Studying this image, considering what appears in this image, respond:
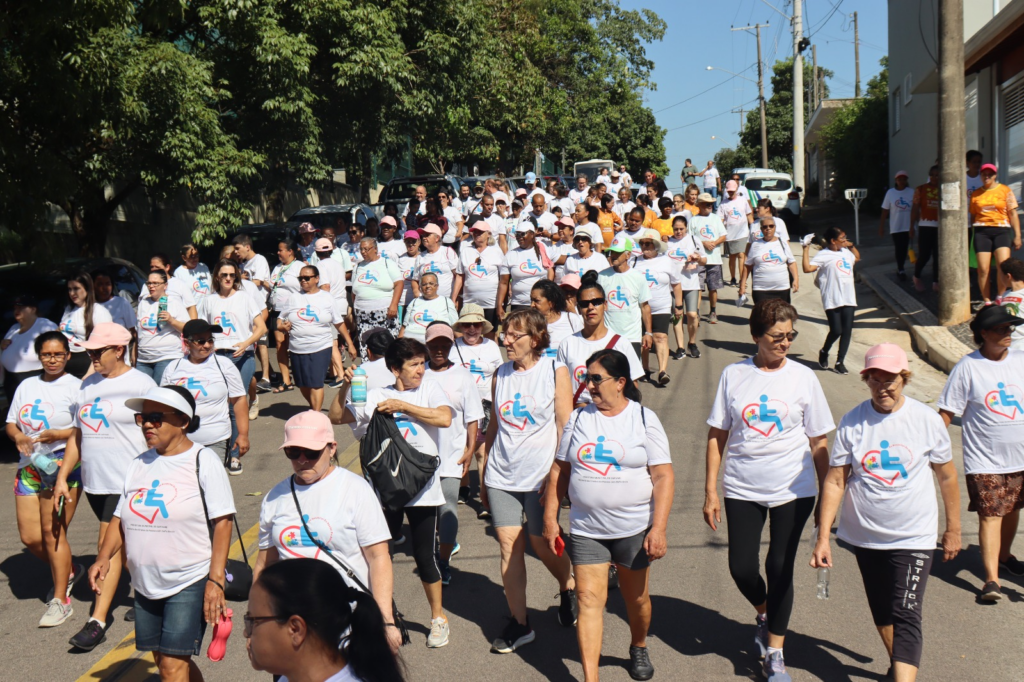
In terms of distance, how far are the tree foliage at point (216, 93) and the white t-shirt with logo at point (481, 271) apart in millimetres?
4416

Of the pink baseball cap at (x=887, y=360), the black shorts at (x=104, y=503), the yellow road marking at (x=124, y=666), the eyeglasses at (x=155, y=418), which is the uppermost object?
the pink baseball cap at (x=887, y=360)

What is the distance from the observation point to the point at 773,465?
16.7 feet

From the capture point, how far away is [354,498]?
4.26 meters

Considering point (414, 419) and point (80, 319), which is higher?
point (80, 319)

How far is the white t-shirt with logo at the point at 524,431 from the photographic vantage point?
18.9 ft

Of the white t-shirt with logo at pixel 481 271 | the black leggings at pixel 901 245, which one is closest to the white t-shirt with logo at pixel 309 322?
the white t-shirt with logo at pixel 481 271

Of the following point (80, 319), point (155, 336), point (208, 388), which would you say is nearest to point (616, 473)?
point (208, 388)

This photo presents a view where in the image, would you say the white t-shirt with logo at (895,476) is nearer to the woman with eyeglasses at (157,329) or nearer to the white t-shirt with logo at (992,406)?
the white t-shirt with logo at (992,406)

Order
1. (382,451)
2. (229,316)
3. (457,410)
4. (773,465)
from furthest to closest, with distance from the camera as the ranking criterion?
(229,316) < (457,410) < (382,451) < (773,465)

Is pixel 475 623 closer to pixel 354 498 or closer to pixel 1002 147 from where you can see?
pixel 354 498

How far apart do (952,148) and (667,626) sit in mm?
9190

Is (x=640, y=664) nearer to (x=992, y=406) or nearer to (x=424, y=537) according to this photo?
(x=424, y=537)

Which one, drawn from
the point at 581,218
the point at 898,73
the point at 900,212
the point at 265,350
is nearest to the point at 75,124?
the point at 265,350

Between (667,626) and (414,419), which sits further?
(667,626)
